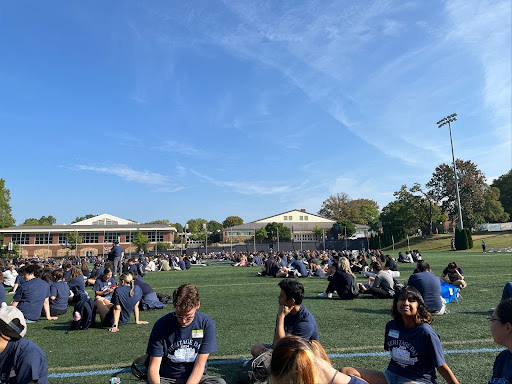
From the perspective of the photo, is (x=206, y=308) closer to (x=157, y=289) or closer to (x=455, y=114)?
(x=157, y=289)

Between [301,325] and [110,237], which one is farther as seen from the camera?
[110,237]

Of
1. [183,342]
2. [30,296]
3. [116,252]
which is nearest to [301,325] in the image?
[183,342]

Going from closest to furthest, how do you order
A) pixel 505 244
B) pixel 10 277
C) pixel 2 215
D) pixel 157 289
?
pixel 157 289 < pixel 10 277 < pixel 505 244 < pixel 2 215

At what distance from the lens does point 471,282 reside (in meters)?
13.8

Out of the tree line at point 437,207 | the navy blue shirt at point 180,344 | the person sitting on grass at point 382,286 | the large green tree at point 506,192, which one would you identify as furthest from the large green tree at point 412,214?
the navy blue shirt at point 180,344

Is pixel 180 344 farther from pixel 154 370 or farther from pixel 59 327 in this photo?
pixel 59 327

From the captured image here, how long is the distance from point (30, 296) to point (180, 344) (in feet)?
19.9

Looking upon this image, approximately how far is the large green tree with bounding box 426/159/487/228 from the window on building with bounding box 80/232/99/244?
66.3 meters

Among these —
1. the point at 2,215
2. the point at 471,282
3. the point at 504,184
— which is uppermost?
the point at 504,184

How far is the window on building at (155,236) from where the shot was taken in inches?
3038

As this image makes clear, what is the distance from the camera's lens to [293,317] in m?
4.62

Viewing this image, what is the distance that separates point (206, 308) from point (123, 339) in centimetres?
350

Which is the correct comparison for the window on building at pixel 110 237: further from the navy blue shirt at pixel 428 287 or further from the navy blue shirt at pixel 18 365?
the navy blue shirt at pixel 18 365

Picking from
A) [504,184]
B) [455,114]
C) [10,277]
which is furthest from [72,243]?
[504,184]
